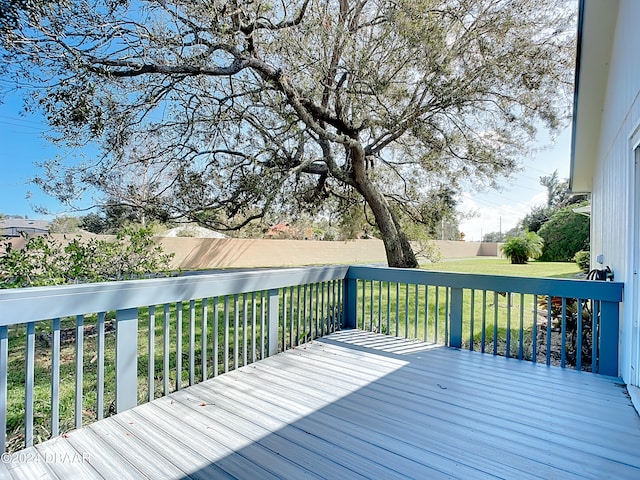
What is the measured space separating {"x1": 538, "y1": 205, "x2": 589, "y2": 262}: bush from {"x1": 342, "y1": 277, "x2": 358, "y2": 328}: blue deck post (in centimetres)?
1536

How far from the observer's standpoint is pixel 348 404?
262 centimetres

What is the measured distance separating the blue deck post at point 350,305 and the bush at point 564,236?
15.4 m

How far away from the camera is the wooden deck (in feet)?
6.14

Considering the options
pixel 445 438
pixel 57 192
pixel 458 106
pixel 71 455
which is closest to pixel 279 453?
pixel 445 438

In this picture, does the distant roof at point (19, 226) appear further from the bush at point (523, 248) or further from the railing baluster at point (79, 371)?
the bush at point (523, 248)

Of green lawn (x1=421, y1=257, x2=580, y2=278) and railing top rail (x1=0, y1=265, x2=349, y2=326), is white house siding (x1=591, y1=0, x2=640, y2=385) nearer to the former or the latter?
railing top rail (x1=0, y1=265, x2=349, y2=326)

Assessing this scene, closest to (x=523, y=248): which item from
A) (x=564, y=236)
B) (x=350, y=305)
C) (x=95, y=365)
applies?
(x=564, y=236)

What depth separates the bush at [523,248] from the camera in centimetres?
1557

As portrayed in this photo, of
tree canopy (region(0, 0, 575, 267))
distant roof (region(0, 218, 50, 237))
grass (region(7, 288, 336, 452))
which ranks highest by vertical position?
tree canopy (region(0, 0, 575, 267))

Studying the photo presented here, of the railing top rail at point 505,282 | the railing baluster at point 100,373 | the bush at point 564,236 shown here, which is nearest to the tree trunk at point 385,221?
the railing top rail at point 505,282

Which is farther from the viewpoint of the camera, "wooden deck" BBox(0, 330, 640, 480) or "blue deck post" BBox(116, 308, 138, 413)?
"blue deck post" BBox(116, 308, 138, 413)

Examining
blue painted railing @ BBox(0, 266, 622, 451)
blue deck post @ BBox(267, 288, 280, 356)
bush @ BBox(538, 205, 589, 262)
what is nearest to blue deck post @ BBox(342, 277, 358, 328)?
blue painted railing @ BBox(0, 266, 622, 451)

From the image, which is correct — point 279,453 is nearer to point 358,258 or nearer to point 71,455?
point 71,455

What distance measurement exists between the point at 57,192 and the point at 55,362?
15.7 feet
